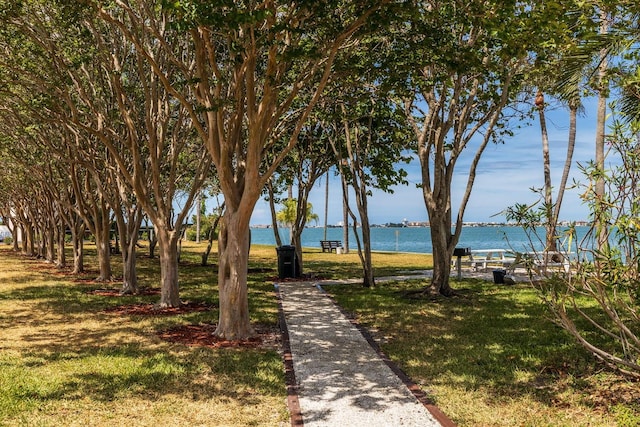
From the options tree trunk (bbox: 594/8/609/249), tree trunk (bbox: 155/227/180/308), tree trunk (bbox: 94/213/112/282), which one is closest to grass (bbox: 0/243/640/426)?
tree trunk (bbox: 155/227/180/308)

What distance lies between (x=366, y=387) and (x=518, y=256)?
2560 millimetres

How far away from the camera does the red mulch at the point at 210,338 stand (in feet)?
29.9

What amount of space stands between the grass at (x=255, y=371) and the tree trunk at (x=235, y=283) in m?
0.88

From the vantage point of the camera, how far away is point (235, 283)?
31.3 ft

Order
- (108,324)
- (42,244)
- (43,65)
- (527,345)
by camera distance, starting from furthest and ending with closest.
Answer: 1. (42,244)
2. (43,65)
3. (108,324)
4. (527,345)

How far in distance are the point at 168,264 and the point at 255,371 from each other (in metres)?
6.67

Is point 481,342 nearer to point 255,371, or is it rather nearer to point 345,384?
point 345,384

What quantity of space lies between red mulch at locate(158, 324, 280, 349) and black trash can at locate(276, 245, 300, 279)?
9.51m

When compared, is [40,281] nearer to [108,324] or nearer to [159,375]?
[108,324]

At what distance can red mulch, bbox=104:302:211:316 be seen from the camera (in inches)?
491

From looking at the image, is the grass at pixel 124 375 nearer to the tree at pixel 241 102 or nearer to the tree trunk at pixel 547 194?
the tree at pixel 241 102

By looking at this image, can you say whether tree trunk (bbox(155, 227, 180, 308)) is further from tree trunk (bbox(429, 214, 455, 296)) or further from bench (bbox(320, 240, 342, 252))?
bench (bbox(320, 240, 342, 252))

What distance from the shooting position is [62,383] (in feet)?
22.3

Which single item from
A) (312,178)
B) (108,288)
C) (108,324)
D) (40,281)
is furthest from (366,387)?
(40,281)
